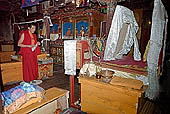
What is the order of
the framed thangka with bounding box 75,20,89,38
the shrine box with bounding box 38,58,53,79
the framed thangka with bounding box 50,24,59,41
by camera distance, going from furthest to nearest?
1. the framed thangka with bounding box 50,24,59,41
2. the framed thangka with bounding box 75,20,89,38
3. the shrine box with bounding box 38,58,53,79

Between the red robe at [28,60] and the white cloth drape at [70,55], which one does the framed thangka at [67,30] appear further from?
the white cloth drape at [70,55]

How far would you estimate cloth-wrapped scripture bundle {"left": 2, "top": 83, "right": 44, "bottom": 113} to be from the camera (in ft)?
5.15

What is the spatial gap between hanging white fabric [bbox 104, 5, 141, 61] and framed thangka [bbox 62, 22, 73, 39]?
164 inches

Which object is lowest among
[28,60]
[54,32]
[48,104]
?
[48,104]

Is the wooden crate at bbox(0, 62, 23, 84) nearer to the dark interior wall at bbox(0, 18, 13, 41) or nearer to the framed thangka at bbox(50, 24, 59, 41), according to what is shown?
the framed thangka at bbox(50, 24, 59, 41)

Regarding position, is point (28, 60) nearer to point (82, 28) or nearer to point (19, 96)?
point (19, 96)

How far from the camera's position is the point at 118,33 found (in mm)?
2307

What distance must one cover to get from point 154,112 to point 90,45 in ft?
6.13

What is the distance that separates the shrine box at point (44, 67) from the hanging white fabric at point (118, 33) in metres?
2.74

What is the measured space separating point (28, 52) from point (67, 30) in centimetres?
358

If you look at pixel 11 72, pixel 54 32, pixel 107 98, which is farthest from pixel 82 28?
pixel 107 98

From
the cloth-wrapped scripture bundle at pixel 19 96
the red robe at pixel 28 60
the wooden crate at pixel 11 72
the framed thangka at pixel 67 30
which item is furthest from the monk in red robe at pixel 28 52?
the framed thangka at pixel 67 30

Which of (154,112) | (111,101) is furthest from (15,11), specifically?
(154,112)

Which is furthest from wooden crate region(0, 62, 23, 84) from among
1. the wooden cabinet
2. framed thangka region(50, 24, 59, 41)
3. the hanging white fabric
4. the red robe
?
framed thangka region(50, 24, 59, 41)
